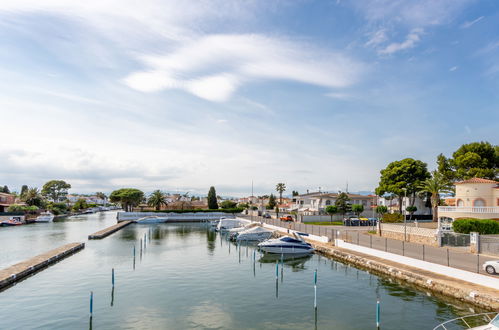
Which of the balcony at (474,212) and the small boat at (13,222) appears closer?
the balcony at (474,212)

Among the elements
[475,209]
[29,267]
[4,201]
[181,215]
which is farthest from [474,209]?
[4,201]

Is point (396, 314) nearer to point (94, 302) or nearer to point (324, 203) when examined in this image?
point (94, 302)

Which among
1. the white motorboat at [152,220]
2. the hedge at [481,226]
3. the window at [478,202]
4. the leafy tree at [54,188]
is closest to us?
the hedge at [481,226]

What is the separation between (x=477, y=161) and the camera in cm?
6631

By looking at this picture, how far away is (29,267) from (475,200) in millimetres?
58040

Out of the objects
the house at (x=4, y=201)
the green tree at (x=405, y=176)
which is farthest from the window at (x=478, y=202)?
the house at (x=4, y=201)

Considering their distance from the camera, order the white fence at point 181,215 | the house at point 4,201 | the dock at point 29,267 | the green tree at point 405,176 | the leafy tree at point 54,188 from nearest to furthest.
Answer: the dock at point 29,267 → the green tree at point 405,176 → the white fence at point 181,215 → the house at point 4,201 → the leafy tree at point 54,188

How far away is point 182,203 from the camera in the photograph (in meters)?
133

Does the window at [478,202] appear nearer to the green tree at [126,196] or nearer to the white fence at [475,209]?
the white fence at [475,209]

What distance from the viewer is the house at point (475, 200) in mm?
46694

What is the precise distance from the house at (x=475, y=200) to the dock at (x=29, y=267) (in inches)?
2108

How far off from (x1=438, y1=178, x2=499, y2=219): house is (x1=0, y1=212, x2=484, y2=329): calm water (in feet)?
71.8

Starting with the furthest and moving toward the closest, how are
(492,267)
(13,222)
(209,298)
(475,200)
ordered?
(13,222)
(475,200)
(209,298)
(492,267)

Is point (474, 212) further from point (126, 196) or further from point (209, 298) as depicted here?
point (126, 196)
